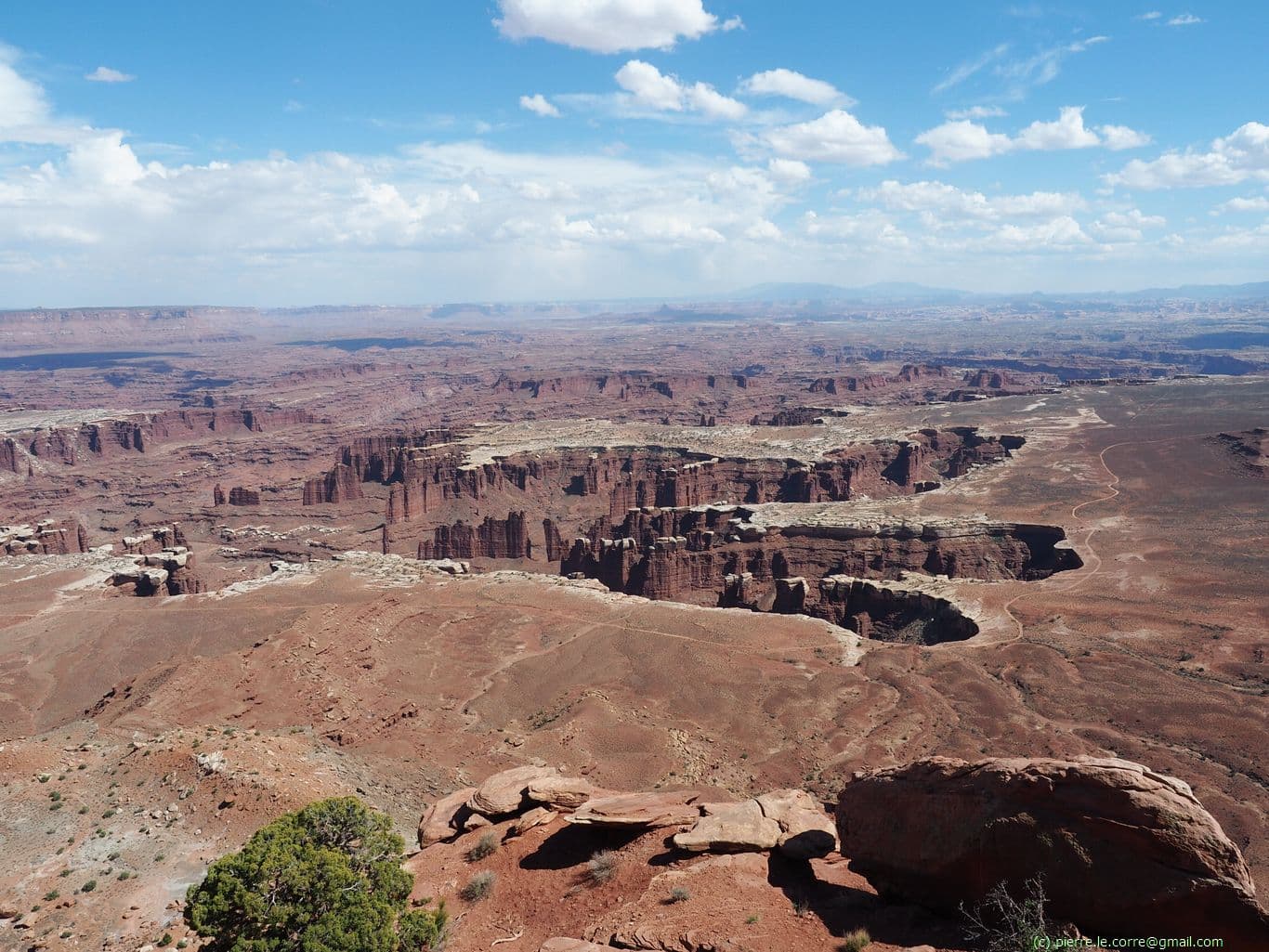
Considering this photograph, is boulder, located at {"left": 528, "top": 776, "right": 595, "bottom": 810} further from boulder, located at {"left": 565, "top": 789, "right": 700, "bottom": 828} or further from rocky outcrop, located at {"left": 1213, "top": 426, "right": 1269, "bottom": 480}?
rocky outcrop, located at {"left": 1213, "top": 426, "right": 1269, "bottom": 480}

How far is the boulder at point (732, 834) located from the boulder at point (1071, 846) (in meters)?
2.11

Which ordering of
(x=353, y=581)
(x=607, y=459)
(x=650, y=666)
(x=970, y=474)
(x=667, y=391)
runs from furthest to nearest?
(x=667, y=391)
(x=607, y=459)
(x=970, y=474)
(x=353, y=581)
(x=650, y=666)

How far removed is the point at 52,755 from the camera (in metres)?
26.3

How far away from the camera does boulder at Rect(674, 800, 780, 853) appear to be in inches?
615

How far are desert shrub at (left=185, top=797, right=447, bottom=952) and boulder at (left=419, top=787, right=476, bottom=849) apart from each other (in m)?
4.78

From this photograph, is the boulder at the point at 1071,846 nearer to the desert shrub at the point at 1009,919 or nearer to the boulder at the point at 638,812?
the desert shrub at the point at 1009,919

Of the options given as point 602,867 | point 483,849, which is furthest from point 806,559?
point 602,867

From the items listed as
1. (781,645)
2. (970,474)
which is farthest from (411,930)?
(970,474)

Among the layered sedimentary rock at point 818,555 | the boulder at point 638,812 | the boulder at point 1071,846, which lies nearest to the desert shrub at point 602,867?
the boulder at point 638,812

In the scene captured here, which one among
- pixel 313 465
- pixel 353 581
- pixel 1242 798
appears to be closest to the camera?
pixel 1242 798

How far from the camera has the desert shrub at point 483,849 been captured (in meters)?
17.8

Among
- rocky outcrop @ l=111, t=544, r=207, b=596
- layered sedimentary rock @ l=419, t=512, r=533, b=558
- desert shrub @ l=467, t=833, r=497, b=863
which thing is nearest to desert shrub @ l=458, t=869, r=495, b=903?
desert shrub @ l=467, t=833, r=497, b=863

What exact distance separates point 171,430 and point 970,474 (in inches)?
5851

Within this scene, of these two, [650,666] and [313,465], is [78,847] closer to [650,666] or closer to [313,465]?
[650,666]
